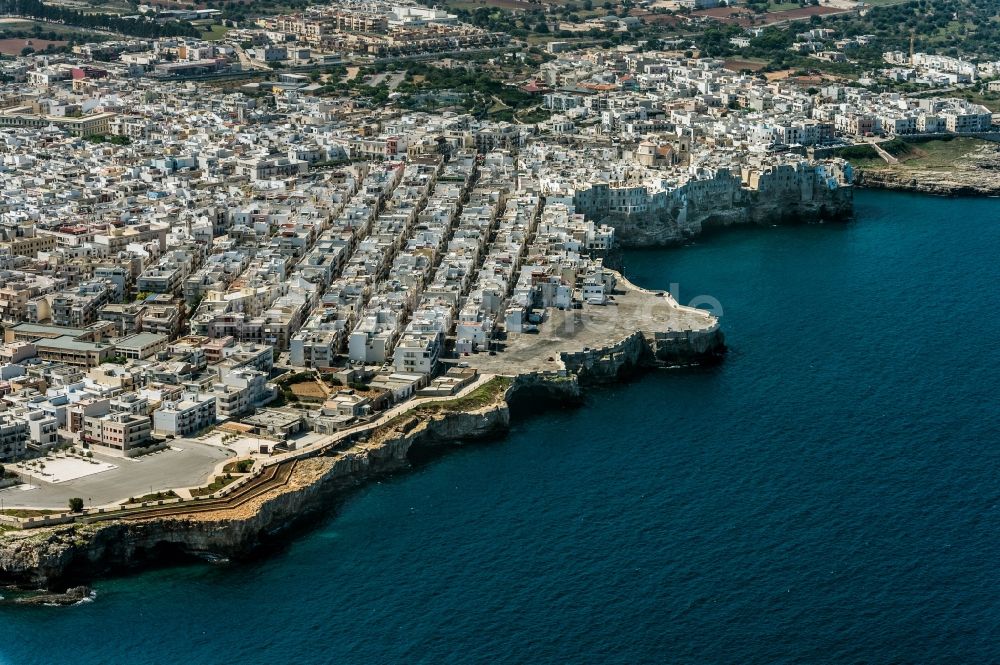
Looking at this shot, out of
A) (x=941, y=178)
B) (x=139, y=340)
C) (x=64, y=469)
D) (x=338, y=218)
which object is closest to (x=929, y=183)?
(x=941, y=178)

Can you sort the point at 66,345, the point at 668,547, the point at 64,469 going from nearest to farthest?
the point at 668,547
the point at 64,469
the point at 66,345

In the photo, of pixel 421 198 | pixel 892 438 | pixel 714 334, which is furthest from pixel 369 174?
pixel 892 438

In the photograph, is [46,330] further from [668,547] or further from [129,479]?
[668,547]

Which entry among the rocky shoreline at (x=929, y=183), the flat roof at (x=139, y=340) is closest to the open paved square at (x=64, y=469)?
the flat roof at (x=139, y=340)

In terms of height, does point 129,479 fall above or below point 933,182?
below

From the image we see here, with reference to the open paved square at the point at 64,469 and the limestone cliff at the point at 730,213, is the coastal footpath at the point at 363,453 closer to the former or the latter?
the open paved square at the point at 64,469

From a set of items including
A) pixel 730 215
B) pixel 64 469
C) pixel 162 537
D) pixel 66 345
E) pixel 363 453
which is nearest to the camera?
pixel 162 537

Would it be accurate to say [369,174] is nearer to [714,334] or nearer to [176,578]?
[714,334]
